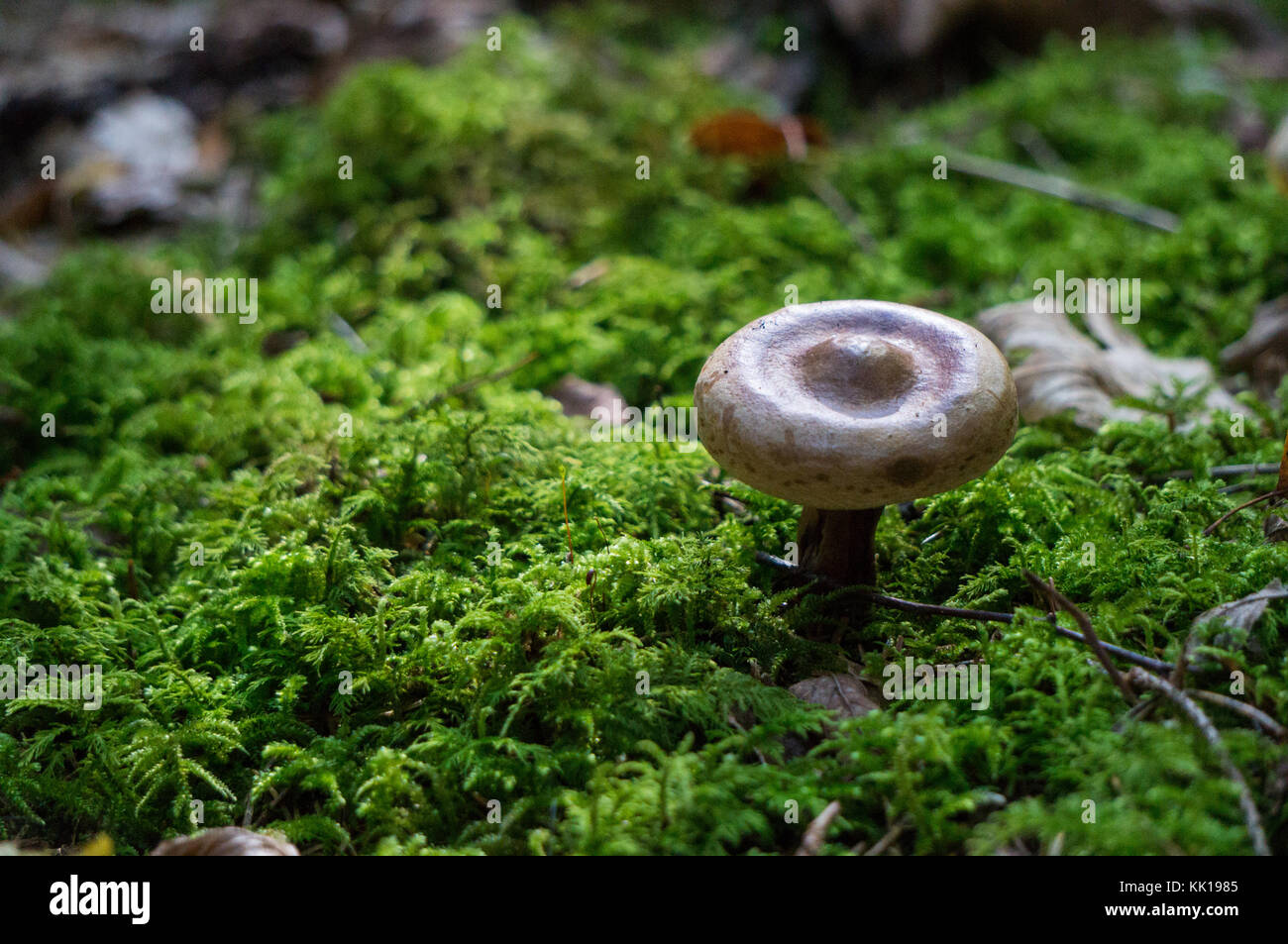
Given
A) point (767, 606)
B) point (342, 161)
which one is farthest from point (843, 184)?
point (767, 606)

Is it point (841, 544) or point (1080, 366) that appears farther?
point (1080, 366)

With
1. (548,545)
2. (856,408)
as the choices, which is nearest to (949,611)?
(856,408)

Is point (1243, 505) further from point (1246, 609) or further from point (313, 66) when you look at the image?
point (313, 66)

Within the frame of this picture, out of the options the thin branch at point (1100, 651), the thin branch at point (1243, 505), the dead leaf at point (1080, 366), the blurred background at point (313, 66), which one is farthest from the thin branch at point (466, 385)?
the blurred background at point (313, 66)

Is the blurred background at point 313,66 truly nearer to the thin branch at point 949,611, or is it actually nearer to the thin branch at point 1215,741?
the thin branch at point 949,611

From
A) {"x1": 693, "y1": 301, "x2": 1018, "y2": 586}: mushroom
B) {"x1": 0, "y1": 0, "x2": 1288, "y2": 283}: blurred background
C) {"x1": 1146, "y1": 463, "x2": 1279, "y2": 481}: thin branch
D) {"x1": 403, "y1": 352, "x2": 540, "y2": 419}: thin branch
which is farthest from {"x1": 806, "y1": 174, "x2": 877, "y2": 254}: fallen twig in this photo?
{"x1": 693, "y1": 301, "x2": 1018, "y2": 586}: mushroom

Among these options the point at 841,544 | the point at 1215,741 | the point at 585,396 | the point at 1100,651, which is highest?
the point at 585,396
